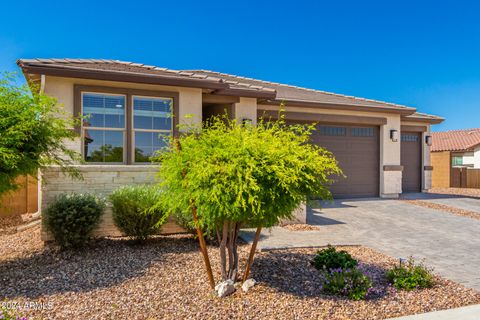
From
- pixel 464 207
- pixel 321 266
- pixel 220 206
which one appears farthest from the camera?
pixel 464 207

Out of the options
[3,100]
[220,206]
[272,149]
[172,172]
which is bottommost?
[220,206]

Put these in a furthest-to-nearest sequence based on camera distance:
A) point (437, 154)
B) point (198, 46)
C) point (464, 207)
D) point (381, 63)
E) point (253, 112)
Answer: point (437, 154), point (381, 63), point (198, 46), point (464, 207), point (253, 112)

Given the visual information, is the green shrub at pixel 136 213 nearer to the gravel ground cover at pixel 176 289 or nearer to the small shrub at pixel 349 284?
the gravel ground cover at pixel 176 289

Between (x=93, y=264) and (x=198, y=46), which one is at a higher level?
(x=198, y=46)

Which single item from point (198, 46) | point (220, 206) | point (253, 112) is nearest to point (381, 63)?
point (198, 46)

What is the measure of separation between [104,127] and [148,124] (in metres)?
1.10

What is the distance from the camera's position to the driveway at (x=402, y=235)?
249 inches

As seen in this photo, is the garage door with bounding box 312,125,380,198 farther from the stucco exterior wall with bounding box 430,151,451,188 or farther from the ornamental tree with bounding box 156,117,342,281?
the stucco exterior wall with bounding box 430,151,451,188

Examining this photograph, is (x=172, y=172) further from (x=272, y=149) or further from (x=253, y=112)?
(x=253, y=112)

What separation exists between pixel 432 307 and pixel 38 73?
8715mm

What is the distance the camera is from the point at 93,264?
18.7ft

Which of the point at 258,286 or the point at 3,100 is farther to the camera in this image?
the point at 3,100

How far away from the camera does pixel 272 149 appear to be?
172 inches

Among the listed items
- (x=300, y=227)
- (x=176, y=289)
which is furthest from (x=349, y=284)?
(x=300, y=227)
